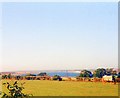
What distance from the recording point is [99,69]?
4.36m

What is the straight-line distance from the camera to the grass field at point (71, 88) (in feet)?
14.8

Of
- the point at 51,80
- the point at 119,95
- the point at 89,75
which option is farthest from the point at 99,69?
the point at 51,80

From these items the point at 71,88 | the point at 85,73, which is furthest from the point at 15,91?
the point at 71,88

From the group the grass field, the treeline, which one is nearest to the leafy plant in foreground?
the treeline

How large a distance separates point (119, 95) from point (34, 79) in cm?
159

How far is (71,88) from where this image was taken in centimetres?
485

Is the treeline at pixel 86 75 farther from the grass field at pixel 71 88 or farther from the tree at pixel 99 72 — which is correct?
the grass field at pixel 71 88

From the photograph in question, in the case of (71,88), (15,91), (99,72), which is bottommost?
(71,88)

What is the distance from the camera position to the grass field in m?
4.52

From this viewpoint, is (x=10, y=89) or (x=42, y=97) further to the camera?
(x=42, y=97)

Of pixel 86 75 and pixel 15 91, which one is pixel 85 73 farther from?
pixel 15 91

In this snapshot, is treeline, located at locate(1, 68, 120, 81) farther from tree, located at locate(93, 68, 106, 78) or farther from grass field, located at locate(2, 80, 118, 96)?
grass field, located at locate(2, 80, 118, 96)

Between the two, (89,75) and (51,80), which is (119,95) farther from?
(51,80)

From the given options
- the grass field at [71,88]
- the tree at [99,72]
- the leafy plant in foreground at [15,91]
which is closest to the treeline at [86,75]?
the tree at [99,72]
